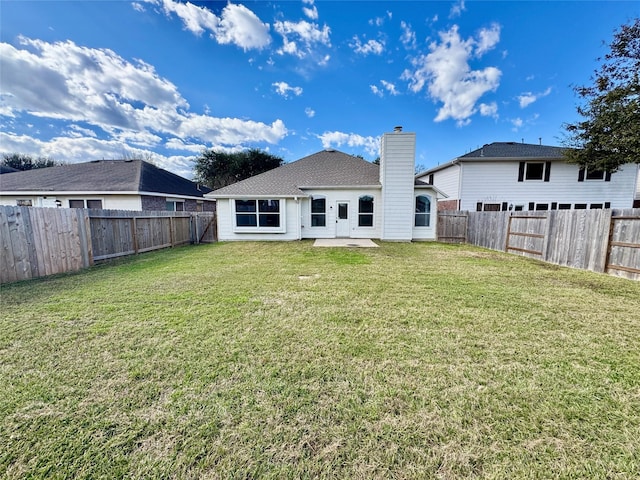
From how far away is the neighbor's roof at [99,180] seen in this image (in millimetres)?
14780

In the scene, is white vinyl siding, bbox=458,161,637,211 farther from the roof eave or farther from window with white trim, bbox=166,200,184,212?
window with white trim, bbox=166,200,184,212

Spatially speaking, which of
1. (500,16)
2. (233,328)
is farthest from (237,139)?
(233,328)

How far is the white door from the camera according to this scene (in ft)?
41.9

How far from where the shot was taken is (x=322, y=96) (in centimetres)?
1609

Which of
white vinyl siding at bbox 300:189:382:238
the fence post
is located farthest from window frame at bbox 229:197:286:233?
the fence post

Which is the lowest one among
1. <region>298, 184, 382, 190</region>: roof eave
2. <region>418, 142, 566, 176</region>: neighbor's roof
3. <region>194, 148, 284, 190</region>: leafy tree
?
<region>298, 184, 382, 190</region>: roof eave

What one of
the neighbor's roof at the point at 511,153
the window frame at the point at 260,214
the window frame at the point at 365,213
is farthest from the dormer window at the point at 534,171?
the window frame at the point at 260,214

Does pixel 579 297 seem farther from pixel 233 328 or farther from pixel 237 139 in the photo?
pixel 237 139

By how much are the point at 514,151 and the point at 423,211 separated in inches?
308

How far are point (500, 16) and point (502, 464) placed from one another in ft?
52.3

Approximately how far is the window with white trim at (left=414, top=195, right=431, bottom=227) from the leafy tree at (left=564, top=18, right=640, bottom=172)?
7.62 m

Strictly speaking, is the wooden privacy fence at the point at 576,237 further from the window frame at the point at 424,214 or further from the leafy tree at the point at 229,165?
the leafy tree at the point at 229,165

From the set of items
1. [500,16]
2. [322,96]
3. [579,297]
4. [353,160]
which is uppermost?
[500,16]

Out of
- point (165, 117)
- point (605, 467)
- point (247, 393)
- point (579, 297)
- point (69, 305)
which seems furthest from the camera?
point (165, 117)
